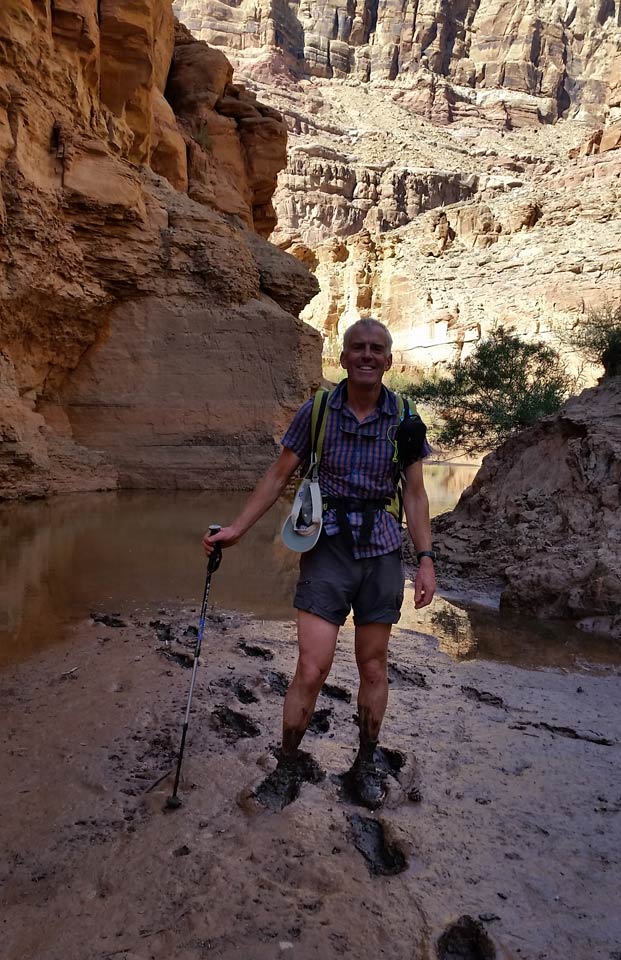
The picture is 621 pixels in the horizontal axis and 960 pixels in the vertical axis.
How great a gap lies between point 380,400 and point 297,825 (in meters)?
1.48

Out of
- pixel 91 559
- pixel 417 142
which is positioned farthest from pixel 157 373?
pixel 417 142

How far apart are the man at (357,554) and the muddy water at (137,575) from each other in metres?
1.93

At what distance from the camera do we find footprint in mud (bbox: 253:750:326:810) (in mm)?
2307

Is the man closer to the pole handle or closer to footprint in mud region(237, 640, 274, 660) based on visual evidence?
the pole handle

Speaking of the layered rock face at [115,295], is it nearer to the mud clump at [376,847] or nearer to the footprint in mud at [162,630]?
the footprint in mud at [162,630]

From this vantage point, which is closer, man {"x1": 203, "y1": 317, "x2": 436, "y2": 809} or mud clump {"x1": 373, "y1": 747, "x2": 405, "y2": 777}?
man {"x1": 203, "y1": 317, "x2": 436, "y2": 809}

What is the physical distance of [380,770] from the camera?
8.25 feet

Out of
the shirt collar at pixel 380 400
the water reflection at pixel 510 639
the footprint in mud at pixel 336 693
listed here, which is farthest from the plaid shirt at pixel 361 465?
the water reflection at pixel 510 639

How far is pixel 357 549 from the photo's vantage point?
2498 mm

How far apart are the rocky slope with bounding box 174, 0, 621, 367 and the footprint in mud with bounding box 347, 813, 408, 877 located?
4009 cm

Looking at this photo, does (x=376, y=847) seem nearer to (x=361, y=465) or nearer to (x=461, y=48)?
(x=361, y=465)

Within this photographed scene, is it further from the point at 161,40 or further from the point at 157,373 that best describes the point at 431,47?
the point at 157,373

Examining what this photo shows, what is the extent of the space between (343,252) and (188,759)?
5461cm

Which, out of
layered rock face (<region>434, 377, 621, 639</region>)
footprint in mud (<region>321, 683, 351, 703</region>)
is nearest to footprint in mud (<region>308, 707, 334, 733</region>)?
footprint in mud (<region>321, 683, 351, 703</region>)
